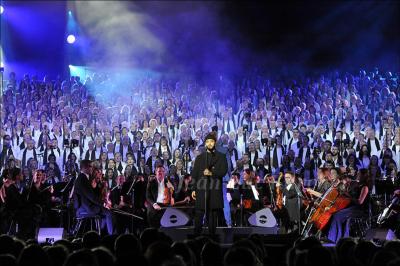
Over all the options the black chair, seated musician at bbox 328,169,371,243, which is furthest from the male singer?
the black chair

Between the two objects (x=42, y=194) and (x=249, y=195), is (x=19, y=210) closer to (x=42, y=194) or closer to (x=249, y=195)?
(x=42, y=194)

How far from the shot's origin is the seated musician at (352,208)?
10820 mm

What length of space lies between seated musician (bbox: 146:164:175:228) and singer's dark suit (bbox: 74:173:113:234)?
1.63m

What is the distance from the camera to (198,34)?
20.9 meters

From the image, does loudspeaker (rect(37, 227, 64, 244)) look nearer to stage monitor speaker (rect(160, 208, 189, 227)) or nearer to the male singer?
stage monitor speaker (rect(160, 208, 189, 227))

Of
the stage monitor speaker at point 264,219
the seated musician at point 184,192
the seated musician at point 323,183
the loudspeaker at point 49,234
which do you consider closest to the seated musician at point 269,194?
the stage monitor speaker at point 264,219

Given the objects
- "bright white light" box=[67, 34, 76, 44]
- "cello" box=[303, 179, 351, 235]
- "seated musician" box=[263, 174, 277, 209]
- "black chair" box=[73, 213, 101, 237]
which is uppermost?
"bright white light" box=[67, 34, 76, 44]

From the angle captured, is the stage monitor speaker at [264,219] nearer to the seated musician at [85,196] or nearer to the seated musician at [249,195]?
the seated musician at [249,195]

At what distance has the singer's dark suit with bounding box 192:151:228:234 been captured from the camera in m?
8.87

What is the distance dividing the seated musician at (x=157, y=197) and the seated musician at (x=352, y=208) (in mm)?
3586

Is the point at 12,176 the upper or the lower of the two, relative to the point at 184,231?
upper

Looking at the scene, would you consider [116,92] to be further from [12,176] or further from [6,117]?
[12,176]

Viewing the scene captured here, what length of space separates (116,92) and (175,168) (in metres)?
5.68

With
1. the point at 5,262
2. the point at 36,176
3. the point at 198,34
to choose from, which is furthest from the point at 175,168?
the point at 5,262
